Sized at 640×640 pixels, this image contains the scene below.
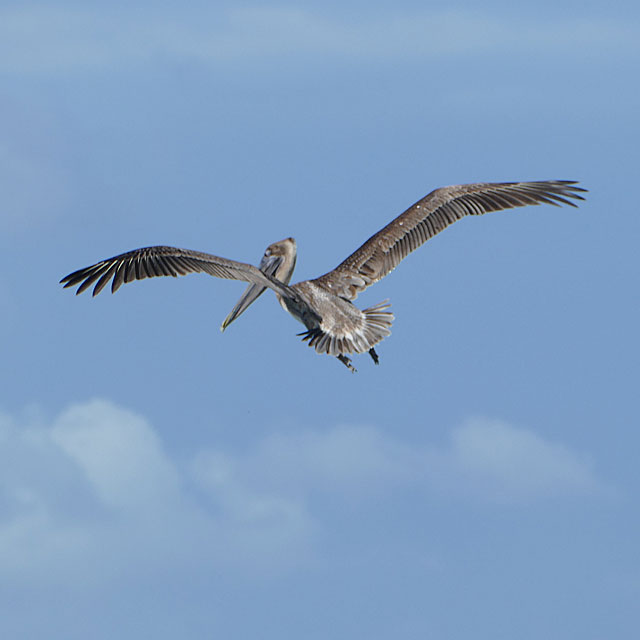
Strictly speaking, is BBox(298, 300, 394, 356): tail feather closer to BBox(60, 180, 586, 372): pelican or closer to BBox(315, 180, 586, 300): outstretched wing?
BBox(60, 180, 586, 372): pelican

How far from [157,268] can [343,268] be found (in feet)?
10.3

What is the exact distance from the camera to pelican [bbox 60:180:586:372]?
49.3 feet

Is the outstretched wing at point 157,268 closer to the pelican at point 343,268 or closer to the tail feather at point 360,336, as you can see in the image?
the pelican at point 343,268

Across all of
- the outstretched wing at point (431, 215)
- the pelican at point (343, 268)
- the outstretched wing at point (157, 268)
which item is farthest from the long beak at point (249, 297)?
the outstretched wing at point (157, 268)

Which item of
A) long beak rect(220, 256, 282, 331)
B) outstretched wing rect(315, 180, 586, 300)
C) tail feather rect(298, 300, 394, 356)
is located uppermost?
outstretched wing rect(315, 180, 586, 300)

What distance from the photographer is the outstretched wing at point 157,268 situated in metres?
15.0

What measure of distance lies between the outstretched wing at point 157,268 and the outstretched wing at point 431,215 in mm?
2177

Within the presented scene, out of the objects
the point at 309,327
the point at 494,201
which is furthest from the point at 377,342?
the point at 494,201

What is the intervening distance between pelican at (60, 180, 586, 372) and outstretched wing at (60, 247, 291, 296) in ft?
0.04

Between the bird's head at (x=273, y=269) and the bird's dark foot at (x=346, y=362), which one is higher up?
the bird's head at (x=273, y=269)

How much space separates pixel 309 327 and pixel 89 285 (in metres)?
3.01

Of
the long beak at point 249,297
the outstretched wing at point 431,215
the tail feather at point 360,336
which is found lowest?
the tail feather at point 360,336

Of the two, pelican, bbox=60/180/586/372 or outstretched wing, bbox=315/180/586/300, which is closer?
pelican, bbox=60/180/586/372

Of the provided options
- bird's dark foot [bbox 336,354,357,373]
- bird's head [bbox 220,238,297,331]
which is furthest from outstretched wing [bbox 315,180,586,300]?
bird's dark foot [bbox 336,354,357,373]
